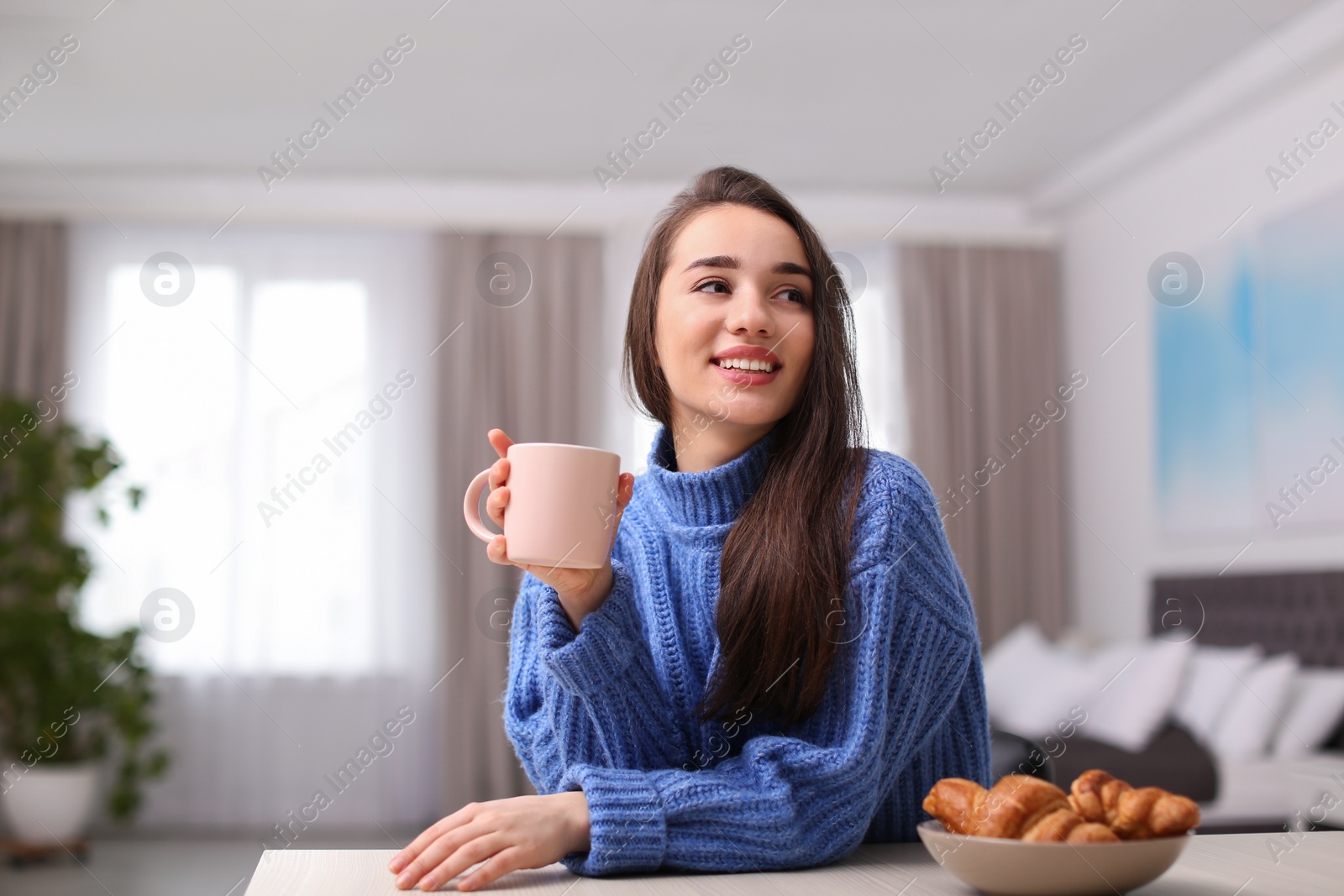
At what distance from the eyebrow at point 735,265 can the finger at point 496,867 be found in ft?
2.07

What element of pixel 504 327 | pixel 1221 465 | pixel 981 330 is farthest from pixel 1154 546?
pixel 504 327

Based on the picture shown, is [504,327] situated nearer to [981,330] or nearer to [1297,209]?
[981,330]

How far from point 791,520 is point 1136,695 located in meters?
3.10

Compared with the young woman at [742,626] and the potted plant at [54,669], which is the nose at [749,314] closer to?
the young woman at [742,626]

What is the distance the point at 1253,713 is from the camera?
3.49 m

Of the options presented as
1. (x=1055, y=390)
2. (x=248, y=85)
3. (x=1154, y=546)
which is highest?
(x=248, y=85)

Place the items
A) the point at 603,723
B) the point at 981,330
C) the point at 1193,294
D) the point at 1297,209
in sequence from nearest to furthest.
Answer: the point at 603,723 < the point at 1297,209 < the point at 1193,294 < the point at 981,330

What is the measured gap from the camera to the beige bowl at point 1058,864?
28.2 inches

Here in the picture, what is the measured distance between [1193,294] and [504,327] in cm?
311

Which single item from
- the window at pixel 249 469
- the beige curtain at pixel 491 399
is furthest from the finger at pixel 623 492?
the window at pixel 249 469

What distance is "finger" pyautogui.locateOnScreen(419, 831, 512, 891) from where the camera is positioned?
843 millimetres

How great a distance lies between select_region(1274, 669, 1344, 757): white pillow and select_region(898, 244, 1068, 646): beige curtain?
2.17 meters

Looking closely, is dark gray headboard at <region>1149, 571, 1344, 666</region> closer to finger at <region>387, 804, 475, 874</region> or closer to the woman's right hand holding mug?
the woman's right hand holding mug

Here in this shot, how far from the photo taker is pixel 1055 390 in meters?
5.84
